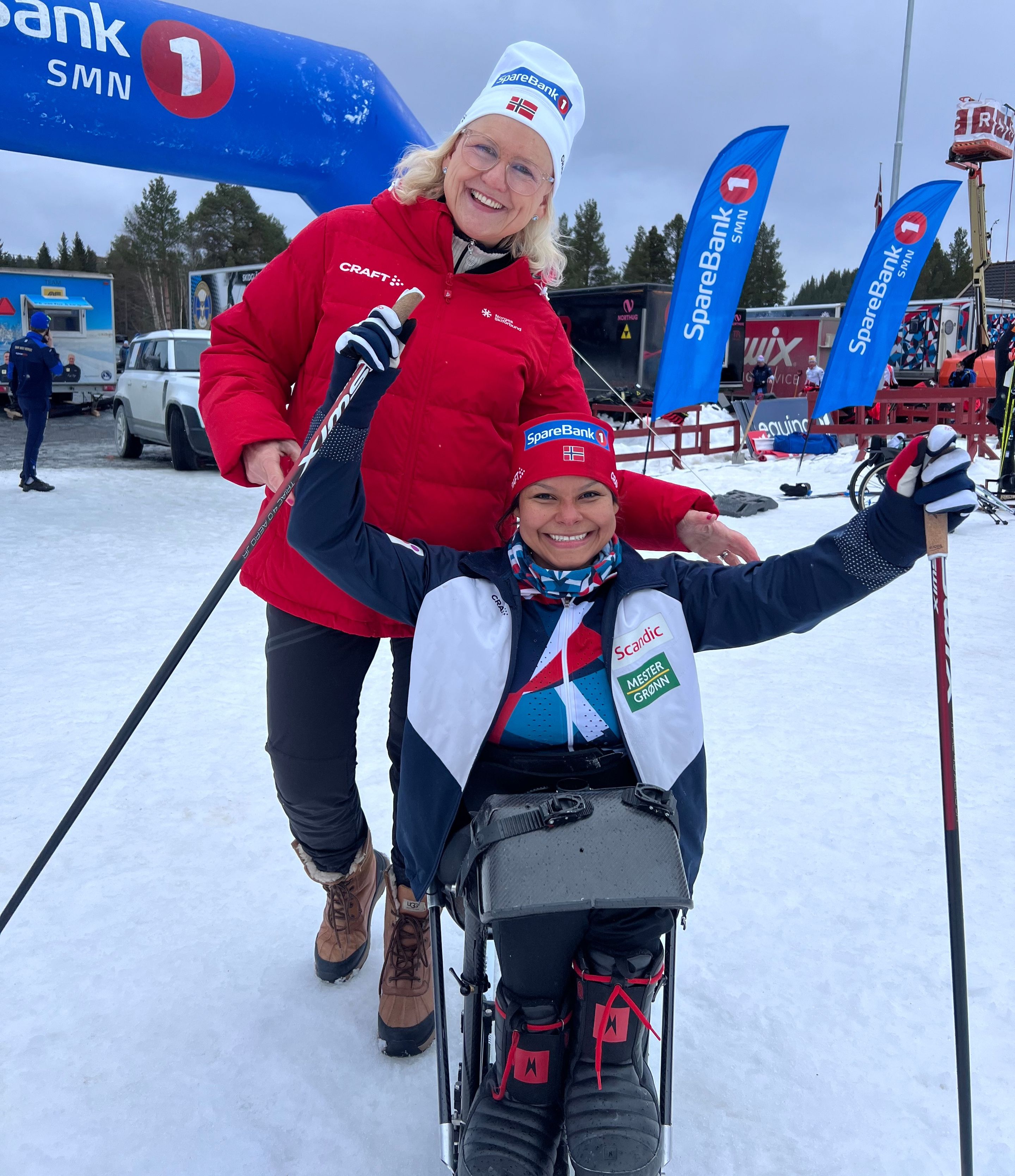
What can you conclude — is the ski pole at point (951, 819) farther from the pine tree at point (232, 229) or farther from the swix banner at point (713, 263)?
the pine tree at point (232, 229)

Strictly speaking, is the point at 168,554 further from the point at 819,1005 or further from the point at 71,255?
the point at 71,255

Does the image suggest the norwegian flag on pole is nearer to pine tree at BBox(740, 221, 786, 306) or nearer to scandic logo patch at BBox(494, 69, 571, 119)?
scandic logo patch at BBox(494, 69, 571, 119)

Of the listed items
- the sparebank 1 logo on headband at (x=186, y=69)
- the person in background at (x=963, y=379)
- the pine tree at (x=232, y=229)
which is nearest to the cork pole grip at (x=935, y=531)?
the sparebank 1 logo on headband at (x=186, y=69)

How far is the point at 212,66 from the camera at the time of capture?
483 cm

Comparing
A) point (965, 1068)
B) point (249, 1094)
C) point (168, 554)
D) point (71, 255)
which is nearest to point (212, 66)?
point (168, 554)

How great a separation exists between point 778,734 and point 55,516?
6.73m

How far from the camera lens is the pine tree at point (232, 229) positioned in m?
47.0

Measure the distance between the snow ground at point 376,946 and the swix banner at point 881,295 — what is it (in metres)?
7.10

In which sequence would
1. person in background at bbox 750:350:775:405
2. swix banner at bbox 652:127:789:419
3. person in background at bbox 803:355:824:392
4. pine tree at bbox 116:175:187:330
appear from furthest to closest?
pine tree at bbox 116:175:187:330, person in background at bbox 750:350:775:405, person in background at bbox 803:355:824:392, swix banner at bbox 652:127:789:419

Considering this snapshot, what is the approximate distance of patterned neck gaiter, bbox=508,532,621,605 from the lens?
1.64 meters

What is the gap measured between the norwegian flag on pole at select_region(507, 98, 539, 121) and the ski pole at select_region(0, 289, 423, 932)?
1.47 ft

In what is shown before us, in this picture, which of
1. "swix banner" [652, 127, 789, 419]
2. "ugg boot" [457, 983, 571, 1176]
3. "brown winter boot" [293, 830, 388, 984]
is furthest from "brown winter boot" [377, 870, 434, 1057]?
"swix banner" [652, 127, 789, 419]

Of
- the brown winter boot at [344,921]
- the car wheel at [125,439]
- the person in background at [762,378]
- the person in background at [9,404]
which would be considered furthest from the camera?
the person in background at [762,378]

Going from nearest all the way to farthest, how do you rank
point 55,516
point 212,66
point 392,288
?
point 392,288
point 212,66
point 55,516
